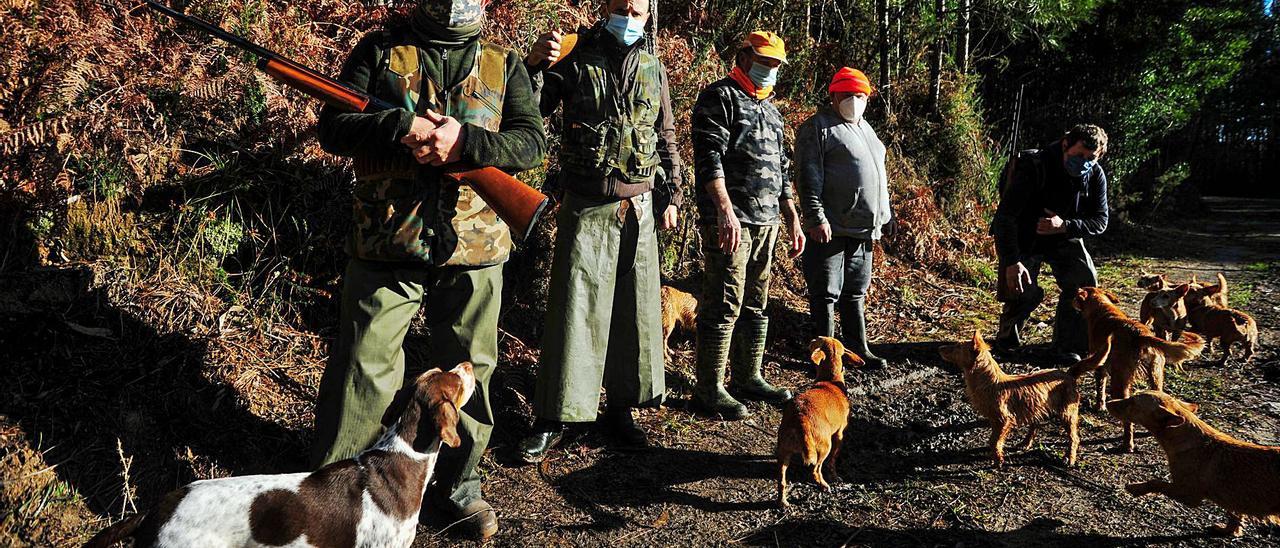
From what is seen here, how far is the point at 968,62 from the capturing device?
1226 cm

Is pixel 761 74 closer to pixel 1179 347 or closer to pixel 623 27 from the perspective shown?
pixel 623 27

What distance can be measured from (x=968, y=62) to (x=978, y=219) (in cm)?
280

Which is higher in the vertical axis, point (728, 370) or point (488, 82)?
point (488, 82)

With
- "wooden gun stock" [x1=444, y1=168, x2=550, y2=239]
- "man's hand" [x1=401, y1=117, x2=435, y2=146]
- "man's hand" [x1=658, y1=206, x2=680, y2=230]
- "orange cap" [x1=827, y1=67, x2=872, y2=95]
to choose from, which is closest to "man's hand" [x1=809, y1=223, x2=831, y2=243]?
"orange cap" [x1=827, y1=67, x2=872, y2=95]

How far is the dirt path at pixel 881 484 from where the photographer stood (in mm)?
3988

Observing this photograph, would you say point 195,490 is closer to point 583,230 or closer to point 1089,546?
point 583,230

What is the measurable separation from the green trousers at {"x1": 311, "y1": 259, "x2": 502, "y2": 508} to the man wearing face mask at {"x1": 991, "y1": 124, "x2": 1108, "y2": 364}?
4.45m

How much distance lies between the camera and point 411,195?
3570 millimetres

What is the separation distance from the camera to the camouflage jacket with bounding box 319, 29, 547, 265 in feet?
11.5

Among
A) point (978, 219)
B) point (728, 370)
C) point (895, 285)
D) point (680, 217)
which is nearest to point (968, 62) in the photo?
point (978, 219)

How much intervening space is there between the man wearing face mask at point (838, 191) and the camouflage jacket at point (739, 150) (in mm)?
596

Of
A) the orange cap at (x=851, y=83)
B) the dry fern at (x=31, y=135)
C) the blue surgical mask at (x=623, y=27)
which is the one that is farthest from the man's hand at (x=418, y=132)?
the orange cap at (x=851, y=83)

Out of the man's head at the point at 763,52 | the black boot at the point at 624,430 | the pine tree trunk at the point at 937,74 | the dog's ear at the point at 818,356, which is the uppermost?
the pine tree trunk at the point at 937,74

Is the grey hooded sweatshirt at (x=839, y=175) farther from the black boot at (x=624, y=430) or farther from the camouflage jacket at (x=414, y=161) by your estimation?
the camouflage jacket at (x=414, y=161)
